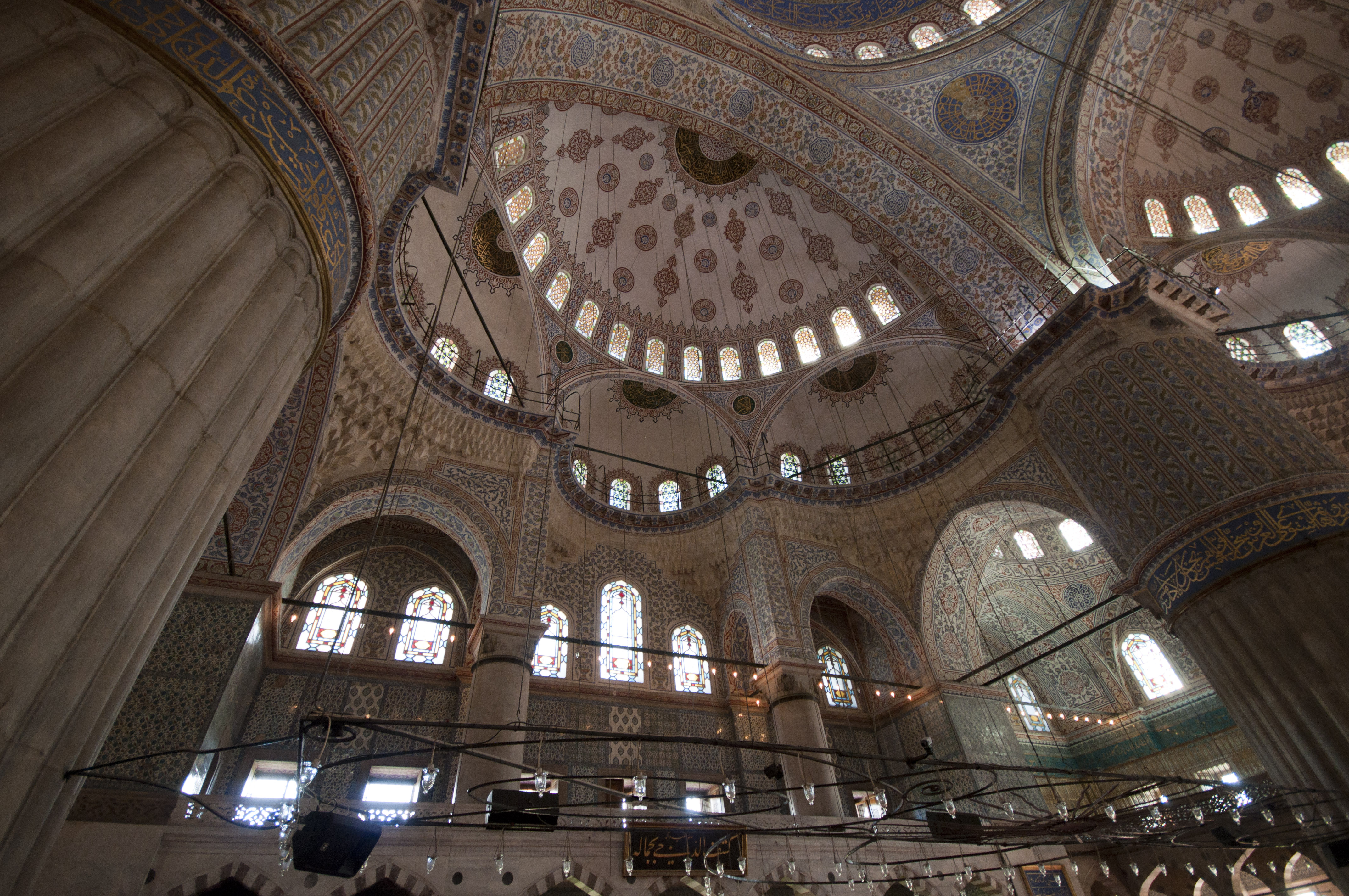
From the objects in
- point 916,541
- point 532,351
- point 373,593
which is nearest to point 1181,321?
point 916,541

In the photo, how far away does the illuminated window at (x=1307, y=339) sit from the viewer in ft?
35.1

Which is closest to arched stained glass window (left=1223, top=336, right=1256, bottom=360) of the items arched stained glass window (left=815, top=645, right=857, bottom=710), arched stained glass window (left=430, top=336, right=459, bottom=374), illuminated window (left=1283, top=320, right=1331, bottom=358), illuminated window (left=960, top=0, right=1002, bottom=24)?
illuminated window (left=1283, top=320, right=1331, bottom=358)

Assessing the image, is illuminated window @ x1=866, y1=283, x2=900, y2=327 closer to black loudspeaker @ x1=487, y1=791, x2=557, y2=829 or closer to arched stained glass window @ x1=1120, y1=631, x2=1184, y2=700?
arched stained glass window @ x1=1120, y1=631, x2=1184, y2=700

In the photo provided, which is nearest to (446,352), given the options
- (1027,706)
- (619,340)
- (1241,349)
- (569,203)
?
(619,340)

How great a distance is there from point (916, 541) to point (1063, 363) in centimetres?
443

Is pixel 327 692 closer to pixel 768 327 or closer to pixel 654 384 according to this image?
pixel 654 384

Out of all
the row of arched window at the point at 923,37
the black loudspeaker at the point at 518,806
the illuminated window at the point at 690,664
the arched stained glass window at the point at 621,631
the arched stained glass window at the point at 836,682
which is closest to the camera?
the black loudspeaker at the point at 518,806

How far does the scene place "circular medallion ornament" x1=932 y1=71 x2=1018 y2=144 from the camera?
10.2 meters

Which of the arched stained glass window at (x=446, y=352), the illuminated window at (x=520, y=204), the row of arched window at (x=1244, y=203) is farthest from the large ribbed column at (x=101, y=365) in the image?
the row of arched window at (x=1244, y=203)

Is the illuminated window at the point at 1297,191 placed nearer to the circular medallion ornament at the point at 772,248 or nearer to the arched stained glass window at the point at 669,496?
the circular medallion ornament at the point at 772,248

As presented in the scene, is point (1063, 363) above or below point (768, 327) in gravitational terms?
below

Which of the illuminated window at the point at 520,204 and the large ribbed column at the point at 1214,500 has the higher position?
the illuminated window at the point at 520,204

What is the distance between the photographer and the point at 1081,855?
11633 mm

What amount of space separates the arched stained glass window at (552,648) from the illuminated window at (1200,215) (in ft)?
41.5
